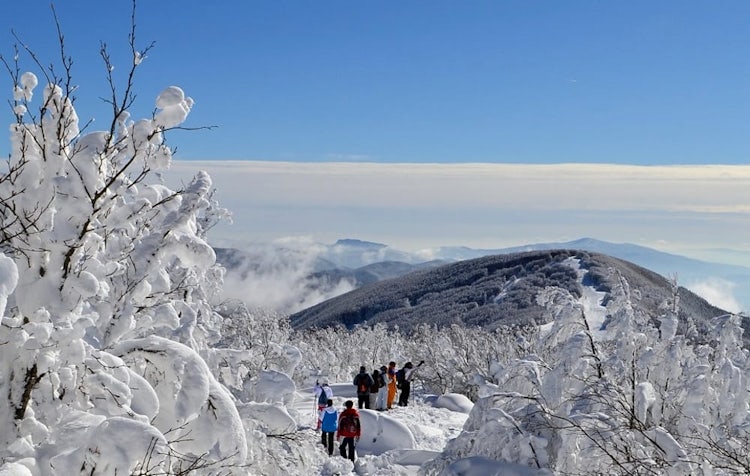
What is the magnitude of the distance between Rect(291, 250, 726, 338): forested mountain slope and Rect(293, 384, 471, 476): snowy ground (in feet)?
302

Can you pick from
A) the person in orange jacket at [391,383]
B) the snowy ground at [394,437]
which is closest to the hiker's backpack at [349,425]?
the snowy ground at [394,437]

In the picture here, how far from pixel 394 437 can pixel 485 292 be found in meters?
127

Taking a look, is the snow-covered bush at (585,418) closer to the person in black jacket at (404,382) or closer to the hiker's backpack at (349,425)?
the hiker's backpack at (349,425)

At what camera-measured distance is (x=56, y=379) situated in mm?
4660

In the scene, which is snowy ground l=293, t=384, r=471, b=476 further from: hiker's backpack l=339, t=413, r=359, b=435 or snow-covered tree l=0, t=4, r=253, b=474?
snow-covered tree l=0, t=4, r=253, b=474

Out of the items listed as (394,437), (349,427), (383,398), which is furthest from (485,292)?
(349,427)

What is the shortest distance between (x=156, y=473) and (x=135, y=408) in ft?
1.73

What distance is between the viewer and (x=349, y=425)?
43.3 feet

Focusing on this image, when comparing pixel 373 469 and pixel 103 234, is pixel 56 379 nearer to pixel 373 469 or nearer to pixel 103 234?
pixel 103 234

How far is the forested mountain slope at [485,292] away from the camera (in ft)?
407

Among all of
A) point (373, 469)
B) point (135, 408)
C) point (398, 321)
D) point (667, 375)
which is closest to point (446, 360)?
point (667, 375)

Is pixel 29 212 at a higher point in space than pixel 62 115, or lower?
lower

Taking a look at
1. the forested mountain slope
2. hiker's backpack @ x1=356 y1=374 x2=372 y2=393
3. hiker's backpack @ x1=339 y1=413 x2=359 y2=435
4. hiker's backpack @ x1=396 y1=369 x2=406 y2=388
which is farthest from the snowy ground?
the forested mountain slope

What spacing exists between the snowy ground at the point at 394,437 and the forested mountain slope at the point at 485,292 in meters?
92.1
